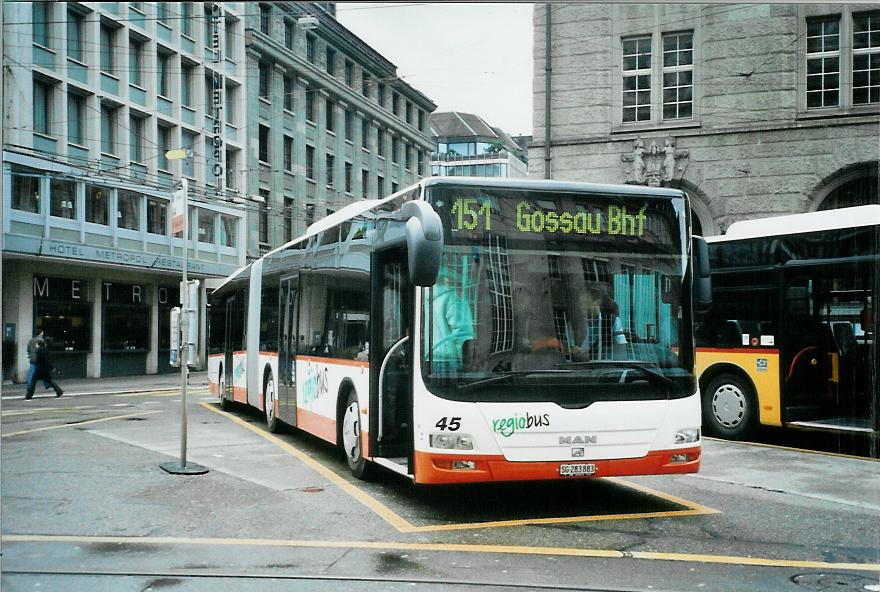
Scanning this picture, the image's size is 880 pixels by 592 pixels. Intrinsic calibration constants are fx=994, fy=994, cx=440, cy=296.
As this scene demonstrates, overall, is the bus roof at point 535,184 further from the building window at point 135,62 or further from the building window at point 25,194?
the building window at point 135,62

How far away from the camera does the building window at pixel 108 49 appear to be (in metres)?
9.48

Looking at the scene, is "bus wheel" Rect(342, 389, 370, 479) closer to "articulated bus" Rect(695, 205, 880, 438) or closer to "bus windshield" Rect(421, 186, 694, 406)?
"bus windshield" Rect(421, 186, 694, 406)

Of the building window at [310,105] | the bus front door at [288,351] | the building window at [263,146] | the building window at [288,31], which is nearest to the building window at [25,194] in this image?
the building window at [288,31]

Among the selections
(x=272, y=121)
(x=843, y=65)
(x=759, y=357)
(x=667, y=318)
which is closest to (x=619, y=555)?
(x=667, y=318)

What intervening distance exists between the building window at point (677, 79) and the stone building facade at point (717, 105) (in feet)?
0.08

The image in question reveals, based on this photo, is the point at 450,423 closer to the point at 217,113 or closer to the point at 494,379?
the point at 494,379

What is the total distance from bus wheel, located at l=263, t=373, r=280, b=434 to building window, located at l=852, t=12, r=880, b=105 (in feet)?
31.8

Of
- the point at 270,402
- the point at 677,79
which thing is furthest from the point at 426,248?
the point at 677,79

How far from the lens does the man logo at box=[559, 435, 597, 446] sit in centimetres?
796

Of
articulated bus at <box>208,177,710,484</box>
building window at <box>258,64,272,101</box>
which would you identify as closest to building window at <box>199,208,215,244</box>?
building window at <box>258,64,272,101</box>

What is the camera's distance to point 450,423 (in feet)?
25.7

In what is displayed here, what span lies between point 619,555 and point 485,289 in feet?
7.72

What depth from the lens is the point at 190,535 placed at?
7.44 meters

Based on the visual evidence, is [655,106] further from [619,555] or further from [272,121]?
[619,555]
